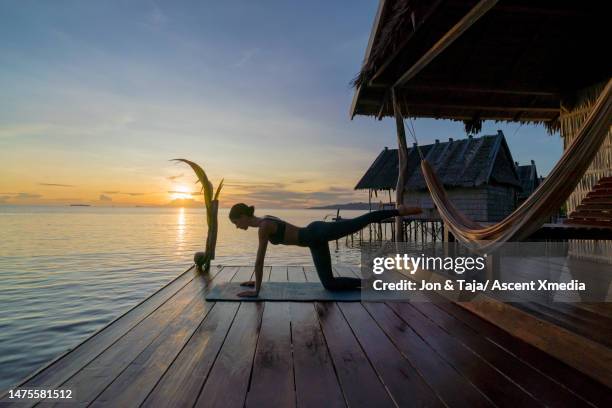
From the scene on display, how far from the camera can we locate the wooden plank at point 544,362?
65.4 inches

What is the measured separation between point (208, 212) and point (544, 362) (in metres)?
4.73

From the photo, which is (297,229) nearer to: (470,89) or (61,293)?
(470,89)

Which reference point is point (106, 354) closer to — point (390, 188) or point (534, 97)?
point (534, 97)

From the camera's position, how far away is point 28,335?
534 centimetres

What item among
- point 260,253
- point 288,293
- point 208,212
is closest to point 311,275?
point 288,293

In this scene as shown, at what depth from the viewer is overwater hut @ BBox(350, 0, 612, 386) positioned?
2.75m

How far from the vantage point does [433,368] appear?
194 centimetres

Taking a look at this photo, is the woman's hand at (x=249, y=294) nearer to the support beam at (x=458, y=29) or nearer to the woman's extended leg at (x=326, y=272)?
the woman's extended leg at (x=326, y=272)

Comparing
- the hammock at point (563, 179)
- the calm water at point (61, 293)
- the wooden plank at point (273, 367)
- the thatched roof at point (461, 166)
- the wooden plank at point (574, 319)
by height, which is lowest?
the calm water at point (61, 293)

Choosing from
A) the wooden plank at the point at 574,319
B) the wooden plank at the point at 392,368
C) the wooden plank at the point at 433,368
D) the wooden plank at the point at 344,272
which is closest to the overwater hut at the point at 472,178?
the wooden plank at the point at 344,272

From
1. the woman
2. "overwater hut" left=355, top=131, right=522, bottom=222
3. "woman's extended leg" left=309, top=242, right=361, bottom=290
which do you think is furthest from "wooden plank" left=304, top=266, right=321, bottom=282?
"overwater hut" left=355, top=131, right=522, bottom=222

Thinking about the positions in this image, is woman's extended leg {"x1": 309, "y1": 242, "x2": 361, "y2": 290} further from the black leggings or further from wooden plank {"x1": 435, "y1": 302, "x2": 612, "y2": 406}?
wooden plank {"x1": 435, "y1": 302, "x2": 612, "y2": 406}

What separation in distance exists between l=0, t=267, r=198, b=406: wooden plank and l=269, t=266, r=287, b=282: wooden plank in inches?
57.2

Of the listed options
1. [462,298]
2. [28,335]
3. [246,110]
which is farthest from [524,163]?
[28,335]
